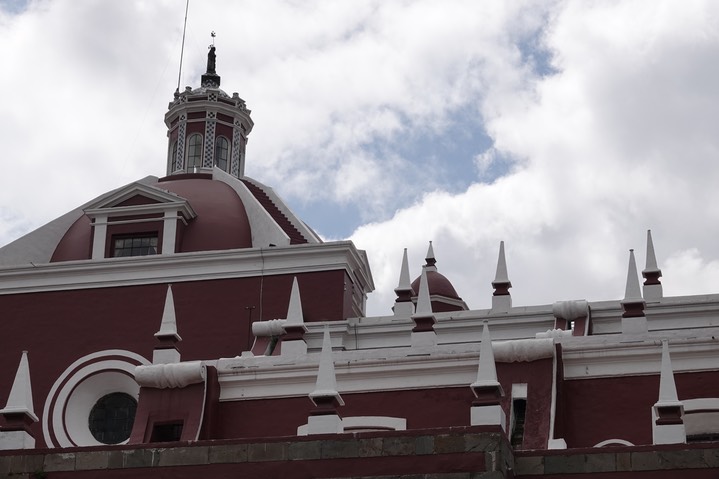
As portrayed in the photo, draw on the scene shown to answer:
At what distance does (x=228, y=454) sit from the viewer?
14578 millimetres

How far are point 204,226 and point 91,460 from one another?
10027 millimetres

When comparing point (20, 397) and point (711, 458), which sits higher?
point (20, 397)

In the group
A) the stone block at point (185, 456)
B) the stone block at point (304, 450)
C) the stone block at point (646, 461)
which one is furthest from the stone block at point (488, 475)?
the stone block at point (185, 456)

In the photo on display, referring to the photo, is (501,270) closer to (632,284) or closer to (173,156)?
(632,284)

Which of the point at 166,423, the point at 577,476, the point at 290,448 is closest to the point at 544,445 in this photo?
the point at 577,476

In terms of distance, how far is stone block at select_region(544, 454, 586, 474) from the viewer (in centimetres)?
1422

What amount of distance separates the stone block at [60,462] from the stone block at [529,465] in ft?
16.4

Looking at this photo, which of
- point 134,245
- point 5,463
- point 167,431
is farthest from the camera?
point 134,245

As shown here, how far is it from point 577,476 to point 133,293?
37.8ft

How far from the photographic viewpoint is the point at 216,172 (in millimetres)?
26719

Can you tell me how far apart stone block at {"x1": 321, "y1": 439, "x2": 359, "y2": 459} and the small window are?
36.1ft

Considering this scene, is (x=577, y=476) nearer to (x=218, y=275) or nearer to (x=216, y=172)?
(x=218, y=275)

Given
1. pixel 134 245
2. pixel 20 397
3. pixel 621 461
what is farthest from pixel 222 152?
pixel 621 461

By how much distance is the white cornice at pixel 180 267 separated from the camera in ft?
75.8
